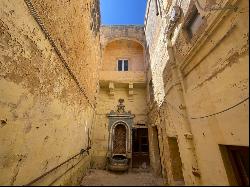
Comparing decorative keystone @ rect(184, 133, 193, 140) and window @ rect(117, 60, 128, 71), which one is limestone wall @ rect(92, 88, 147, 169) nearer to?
window @ rect(117, 60, 128, 71)

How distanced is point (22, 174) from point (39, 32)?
2.54 metres

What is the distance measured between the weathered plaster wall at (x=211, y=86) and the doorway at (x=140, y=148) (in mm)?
5192

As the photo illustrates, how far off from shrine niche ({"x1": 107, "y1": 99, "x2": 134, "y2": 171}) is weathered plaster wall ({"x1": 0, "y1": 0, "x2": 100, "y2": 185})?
427 centimetres

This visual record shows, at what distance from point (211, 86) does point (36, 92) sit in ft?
10.9

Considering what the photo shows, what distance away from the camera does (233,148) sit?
2.89 meters

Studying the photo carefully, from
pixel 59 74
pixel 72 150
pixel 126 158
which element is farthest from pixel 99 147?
pixel 59 74

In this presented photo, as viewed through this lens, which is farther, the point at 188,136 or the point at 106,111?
the point at 106,111

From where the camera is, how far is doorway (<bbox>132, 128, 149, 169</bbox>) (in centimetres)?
987

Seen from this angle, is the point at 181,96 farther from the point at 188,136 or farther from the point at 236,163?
the point at 236,163

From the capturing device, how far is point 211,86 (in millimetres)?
3414

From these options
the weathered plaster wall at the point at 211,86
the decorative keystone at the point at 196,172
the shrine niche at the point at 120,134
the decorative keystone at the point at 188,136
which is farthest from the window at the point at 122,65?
the decorative keystone at the point at 196,172

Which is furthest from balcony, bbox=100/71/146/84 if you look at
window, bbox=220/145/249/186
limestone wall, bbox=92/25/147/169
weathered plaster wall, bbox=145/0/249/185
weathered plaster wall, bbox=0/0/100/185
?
window, bbox=220/145/249/186

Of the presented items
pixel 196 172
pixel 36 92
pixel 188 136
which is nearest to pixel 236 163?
pixel 196 172

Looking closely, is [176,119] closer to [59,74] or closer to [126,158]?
[59,74]
